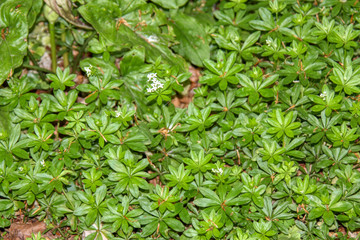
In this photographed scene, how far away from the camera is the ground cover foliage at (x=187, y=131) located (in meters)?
3.15

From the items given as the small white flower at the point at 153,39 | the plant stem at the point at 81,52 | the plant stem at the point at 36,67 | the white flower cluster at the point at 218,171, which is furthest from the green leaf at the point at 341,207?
the plant stem at the point at 36,67

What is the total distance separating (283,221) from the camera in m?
3.15

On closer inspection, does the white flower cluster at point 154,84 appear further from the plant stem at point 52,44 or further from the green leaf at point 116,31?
the plant stem at point 52,44

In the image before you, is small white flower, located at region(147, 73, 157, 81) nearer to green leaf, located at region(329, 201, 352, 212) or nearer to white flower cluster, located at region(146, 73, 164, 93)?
white flower cluster, located at region(146, 73, 164, 93)

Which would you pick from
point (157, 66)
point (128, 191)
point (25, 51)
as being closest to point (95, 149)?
point (128, 191)

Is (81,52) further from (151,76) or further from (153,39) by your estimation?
(151,76)

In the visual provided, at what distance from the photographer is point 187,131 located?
3.60m

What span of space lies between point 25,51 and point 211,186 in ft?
6.70

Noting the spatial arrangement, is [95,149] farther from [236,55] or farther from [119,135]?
[236,55]

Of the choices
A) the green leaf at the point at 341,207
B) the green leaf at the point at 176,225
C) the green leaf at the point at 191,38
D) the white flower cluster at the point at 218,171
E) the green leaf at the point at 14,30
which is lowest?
the green leaf at the point at 341,207

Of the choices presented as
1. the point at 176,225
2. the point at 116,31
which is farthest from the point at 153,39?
the point at 176,225

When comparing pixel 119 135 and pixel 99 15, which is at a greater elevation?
pixel 99 15

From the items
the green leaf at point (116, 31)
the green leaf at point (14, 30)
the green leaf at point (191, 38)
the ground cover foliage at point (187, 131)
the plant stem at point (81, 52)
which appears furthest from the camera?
the green leaf at point (191, 38)

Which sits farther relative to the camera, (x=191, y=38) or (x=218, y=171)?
(x=191, y=38)
